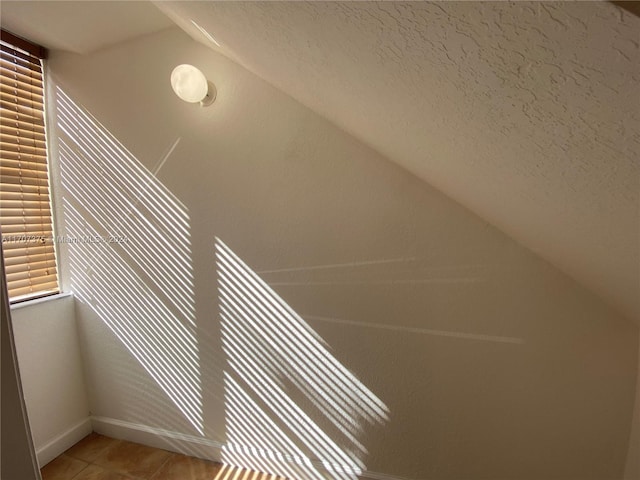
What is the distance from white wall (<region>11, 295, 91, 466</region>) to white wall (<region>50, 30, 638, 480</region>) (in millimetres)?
105

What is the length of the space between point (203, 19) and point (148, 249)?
1.23 m

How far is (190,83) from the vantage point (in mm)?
1552

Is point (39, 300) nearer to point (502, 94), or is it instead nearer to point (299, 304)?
point (299, 304)

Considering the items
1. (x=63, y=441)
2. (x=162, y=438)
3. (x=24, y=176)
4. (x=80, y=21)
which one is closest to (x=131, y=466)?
(x=162, y=438)

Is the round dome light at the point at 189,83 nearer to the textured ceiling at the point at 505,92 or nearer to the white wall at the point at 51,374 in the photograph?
the textured ceiling at the point at 505,92

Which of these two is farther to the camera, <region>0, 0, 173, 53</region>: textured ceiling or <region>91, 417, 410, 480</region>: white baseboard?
<region>91, 417, 410, 480</region>: white baseboard

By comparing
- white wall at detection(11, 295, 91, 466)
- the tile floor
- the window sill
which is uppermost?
the window sill

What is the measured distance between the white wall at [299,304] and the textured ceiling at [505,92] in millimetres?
369

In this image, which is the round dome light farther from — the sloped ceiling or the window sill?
the window sill

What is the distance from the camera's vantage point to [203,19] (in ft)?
3.53

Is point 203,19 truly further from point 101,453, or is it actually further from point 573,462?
point 101,453

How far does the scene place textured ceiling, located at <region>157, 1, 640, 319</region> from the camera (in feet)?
0.95

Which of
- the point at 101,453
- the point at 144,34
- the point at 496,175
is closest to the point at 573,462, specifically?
the point at 496,175

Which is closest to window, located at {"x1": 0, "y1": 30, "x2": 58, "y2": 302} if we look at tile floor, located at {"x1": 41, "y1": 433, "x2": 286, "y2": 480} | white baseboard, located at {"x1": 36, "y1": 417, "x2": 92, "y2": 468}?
white baseboard, located at {"x1": 36, "y1": 417, "x2": 92, "y2": 468}
